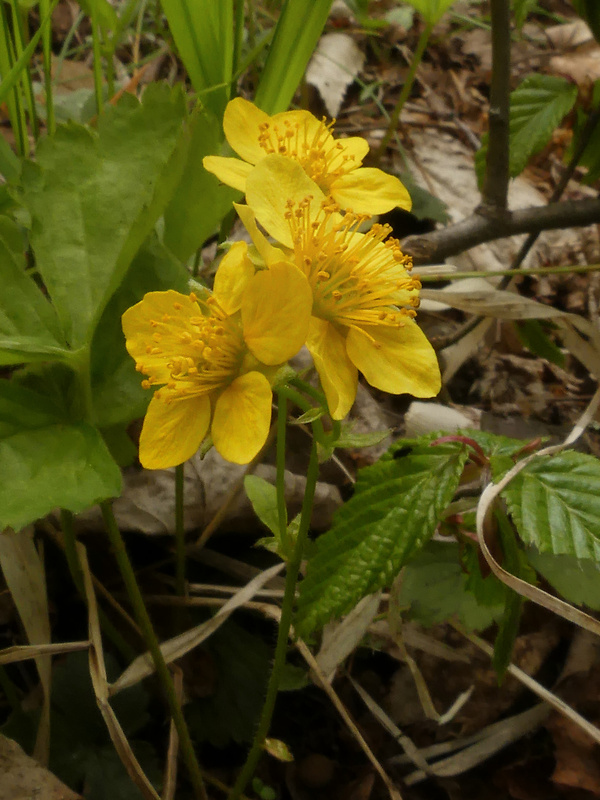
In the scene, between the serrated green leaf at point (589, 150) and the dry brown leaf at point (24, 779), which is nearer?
the dry brown leaf at point (24, 779)

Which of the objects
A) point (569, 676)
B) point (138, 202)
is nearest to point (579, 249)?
point (569, 676)

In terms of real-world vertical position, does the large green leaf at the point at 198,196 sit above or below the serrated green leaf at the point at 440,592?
above

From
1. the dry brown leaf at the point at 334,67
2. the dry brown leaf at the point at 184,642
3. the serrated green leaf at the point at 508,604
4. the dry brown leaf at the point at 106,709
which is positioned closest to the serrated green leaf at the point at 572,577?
the serrated green leaf at the point at 508,604

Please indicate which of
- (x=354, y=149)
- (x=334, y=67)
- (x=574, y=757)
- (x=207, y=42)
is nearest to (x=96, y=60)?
(x=207, y=42)

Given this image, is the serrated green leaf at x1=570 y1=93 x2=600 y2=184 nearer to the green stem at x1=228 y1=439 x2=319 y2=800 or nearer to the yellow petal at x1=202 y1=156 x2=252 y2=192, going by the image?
the yellow petal at x1=202 y1=156 x2=252 y2=192

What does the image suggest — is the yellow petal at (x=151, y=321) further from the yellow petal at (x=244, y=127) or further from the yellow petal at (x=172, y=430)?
the yellow petal at (x=244, y=127)

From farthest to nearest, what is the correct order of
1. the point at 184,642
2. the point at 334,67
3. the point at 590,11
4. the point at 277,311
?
the point at 334,67 → the point at 590,11 → the point at 184,642 → the point at 277,311

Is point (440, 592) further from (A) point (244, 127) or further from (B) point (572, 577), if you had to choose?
(A) point (244, 127)
